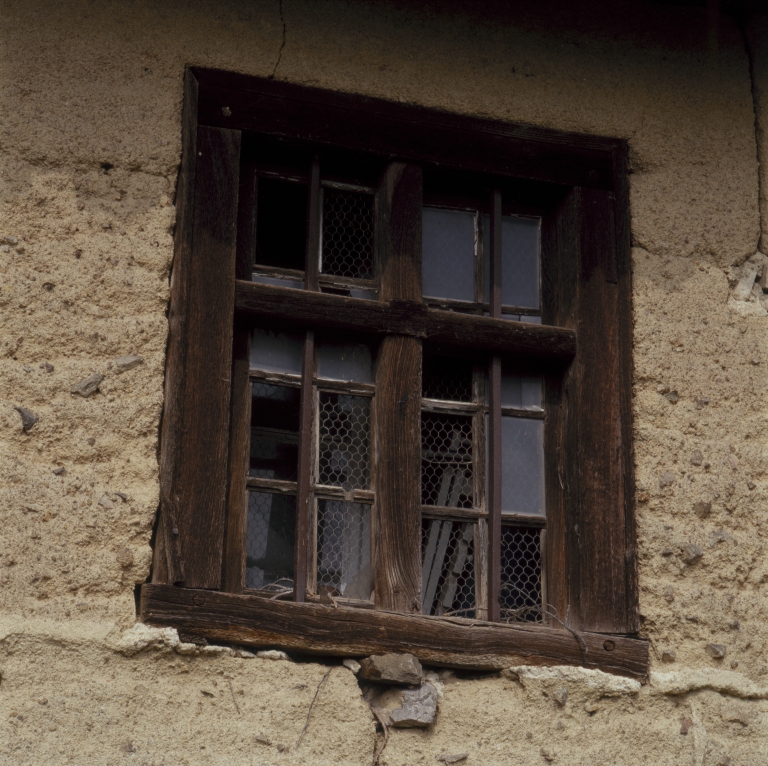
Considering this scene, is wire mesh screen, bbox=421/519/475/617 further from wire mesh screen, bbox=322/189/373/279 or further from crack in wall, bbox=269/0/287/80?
crack in wall, bbox=269/0/287/80

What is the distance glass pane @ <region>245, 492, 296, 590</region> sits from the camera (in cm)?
389

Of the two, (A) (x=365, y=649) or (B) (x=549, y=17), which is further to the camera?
(B) (x=549, y=17)

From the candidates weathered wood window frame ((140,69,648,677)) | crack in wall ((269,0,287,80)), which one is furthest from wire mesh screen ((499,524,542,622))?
crack in wall ((269,0,287,80))

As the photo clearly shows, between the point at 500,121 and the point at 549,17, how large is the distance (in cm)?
43

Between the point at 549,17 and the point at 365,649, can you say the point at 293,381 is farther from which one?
the point at 549,17

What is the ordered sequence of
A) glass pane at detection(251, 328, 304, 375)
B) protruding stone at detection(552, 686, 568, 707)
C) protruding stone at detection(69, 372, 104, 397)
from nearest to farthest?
protruding stone at detection(69, 372, 104, 397) → protruding stone at detection(552, 686, 568, 707) → glass pane at detection(251, 328, 304, 375)

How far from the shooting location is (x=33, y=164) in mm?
3850

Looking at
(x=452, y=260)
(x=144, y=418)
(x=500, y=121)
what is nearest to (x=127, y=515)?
(x=144, y=418)

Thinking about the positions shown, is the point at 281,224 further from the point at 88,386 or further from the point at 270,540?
the point at 270,540

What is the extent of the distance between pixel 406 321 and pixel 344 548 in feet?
2.25

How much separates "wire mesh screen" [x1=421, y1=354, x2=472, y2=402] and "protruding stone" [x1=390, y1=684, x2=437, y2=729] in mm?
907

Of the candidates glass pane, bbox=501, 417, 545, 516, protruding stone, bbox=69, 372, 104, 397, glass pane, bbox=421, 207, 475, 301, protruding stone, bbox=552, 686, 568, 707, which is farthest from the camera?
glass pane, bbox=421, 207, 475, 301

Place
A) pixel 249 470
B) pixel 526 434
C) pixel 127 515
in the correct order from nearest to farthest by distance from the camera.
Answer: pixel 127 515 < pixel 249 470 < pixel 526 434

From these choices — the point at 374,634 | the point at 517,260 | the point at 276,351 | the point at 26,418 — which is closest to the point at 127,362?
the point at 26,418
